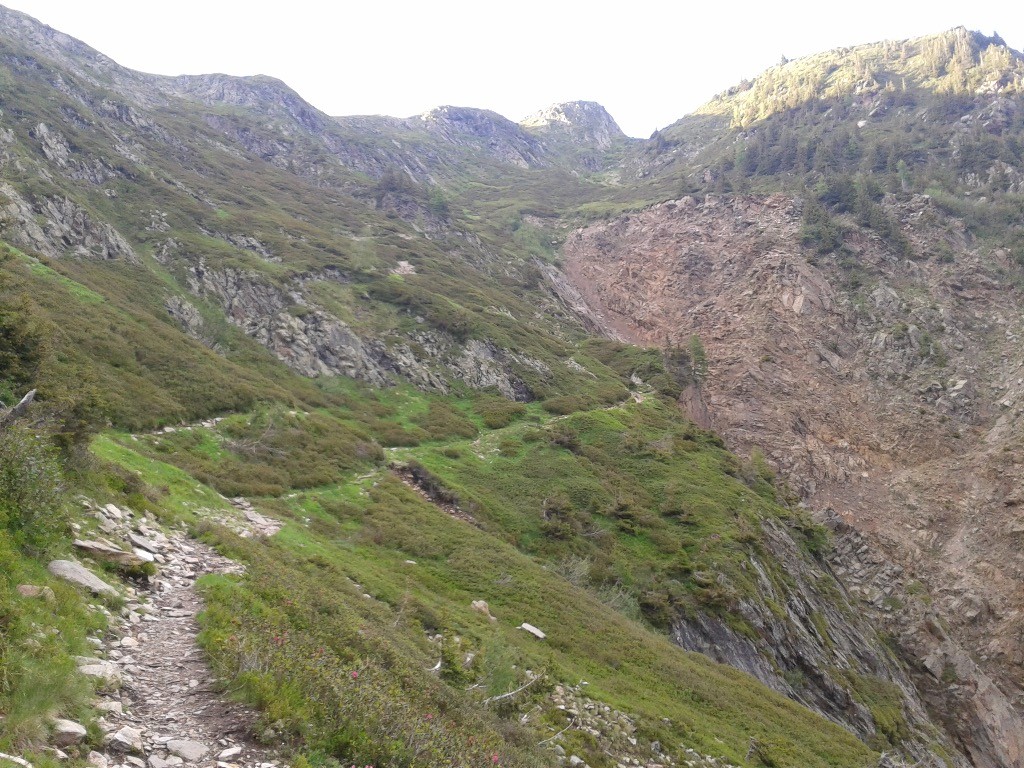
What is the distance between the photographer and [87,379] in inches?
680

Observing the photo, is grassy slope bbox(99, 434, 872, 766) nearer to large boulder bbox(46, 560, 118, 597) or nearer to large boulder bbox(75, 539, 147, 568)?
large boulder bbox(75, 539, 147, 568)

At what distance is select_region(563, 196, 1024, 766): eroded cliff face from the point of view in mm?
42938

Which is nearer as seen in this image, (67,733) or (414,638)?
(67,733)

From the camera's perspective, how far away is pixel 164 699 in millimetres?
A: 7422

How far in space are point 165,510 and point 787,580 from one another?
113ft

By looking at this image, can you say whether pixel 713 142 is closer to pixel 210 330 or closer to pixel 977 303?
pixel 977 303

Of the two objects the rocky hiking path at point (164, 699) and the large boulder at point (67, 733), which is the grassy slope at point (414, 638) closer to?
the rocky hiking path at point (164, 699)

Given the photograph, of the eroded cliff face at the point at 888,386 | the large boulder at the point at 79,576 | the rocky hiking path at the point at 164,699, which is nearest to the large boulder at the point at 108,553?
the rocky hiking path at the point at 164,699

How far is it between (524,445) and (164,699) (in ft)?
119

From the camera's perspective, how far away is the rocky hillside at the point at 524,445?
1097 cm

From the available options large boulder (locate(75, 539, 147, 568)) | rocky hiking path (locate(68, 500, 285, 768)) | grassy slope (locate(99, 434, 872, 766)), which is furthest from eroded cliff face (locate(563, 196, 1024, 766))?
large boulder (locate(75, 539, 147, 568))

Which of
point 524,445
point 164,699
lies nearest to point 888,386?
point 524,445

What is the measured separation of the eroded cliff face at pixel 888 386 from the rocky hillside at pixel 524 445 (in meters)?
0.36

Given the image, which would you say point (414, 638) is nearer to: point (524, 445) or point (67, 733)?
point (67, 733)
